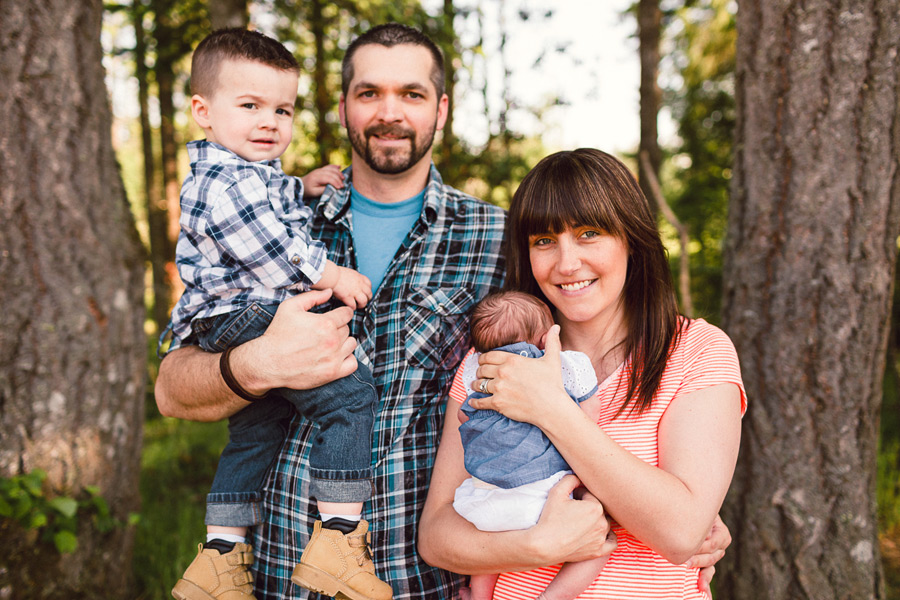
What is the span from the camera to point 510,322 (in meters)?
1.82

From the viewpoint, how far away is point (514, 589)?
67.4 inches

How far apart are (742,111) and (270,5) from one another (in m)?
5.67

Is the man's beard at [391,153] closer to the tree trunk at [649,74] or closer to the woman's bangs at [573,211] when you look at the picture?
the woman's bangs at [573,211]

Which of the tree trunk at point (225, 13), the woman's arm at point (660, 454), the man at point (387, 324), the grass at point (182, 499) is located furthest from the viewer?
the tree trunk at point (225, 13)

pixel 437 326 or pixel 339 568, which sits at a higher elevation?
pixel 437 326

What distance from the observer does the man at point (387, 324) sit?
1919mm

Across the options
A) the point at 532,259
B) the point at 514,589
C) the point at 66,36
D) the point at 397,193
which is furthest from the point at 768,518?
the point at 66,36

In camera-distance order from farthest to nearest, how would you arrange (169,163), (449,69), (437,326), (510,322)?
1. (169,163)
2. (449,69)
3. (437,326)
4. (510,322)

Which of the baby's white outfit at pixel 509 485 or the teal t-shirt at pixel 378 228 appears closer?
the baby's white outfit at pixel 509 485

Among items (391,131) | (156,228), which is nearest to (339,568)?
(391,131)

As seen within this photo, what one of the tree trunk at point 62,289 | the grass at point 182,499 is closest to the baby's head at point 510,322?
the tree trunk at point 62,289

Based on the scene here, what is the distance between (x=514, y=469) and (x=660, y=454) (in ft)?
1.30

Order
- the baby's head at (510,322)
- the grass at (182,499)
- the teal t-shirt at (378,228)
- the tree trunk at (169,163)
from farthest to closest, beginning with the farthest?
1. the tree trunk at (169,163)
2. the grass at (182,499)
3. the teal t-shirt at (378,228)
4. the baby's head at (510,322)

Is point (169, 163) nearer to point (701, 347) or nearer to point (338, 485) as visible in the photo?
point (338, 485)
